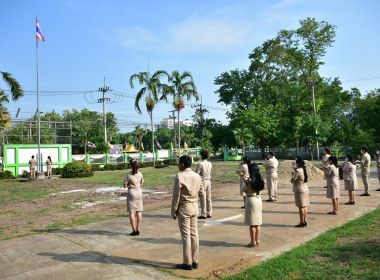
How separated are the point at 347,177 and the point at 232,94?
4069 centimetres

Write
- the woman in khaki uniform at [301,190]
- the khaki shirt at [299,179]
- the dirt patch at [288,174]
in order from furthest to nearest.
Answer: the dirt patch at [288,174]
the khaki shirt at [299,179]
the woman in khaki uniform at [301,190]

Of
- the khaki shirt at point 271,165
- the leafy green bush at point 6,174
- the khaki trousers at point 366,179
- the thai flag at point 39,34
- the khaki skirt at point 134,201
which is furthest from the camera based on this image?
the leafy green bush at point 6,174

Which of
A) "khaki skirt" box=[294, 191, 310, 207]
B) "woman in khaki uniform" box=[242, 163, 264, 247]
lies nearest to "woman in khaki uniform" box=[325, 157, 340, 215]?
"khaki skirt" box=[294, 191, 310, 207]

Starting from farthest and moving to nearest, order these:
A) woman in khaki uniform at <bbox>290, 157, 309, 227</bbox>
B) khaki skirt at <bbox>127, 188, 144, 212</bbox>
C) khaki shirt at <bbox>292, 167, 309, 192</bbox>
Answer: khaki shirt at <bbox>292, 167, 309, 192</bbox>, woman in khaki uniform at <bbox>290, 157, 309, 227</bbox>, khaki skirt at <bbox>127, 188, 144, 212</bbox>

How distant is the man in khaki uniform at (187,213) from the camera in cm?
457

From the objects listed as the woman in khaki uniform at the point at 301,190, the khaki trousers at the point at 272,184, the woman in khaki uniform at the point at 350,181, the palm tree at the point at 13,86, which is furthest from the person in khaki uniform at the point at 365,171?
the palm tree at the point at 13,86

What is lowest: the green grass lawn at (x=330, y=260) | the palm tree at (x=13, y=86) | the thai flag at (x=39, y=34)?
the green grass lawn at (x=330, y=260)

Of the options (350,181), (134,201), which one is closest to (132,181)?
(134,201)

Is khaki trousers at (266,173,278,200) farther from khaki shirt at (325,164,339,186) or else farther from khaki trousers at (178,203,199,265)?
khaki trousers at (178,203,199,265)

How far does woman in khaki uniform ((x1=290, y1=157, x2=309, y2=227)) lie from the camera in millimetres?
6645

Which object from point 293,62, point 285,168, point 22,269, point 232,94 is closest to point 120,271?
point 22,269

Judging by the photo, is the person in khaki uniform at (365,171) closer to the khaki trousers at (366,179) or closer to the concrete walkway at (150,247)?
the khaki trousers at (366,179)

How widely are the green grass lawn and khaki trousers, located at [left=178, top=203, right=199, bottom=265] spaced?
2.23 feet

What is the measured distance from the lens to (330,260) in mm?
4672
